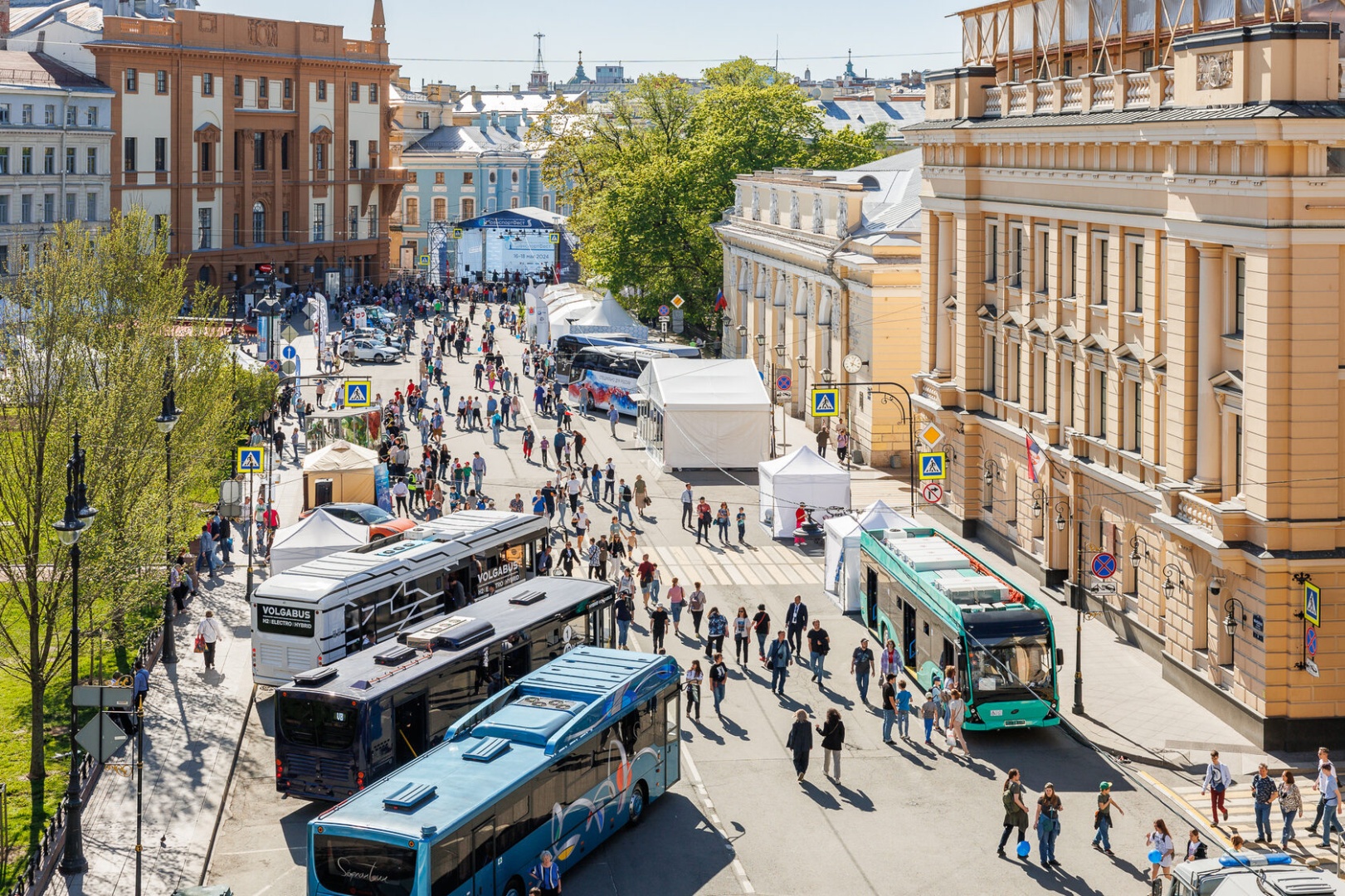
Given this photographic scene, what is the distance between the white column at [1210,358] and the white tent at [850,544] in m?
8.53

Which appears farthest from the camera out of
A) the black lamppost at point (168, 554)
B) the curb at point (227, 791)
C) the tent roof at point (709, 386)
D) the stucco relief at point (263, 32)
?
the stucco relief at point (263, 32)

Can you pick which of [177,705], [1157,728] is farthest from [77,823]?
[1157,728]

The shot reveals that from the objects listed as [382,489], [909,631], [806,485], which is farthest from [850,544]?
[382,489]

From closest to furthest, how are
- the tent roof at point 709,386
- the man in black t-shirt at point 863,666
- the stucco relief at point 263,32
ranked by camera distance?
the man in black t-shirt at point 863,666, the tent roof at point 709,386, the stucco relief at point 263,32

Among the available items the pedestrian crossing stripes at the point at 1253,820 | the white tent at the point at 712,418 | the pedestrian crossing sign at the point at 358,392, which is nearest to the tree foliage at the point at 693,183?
the white tent at the point at 712,418

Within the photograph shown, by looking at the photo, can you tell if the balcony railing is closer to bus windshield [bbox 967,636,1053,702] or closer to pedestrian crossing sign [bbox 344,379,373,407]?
bus windshield [bbox 967,636,1053,702]

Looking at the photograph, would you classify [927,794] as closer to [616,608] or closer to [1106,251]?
[616,608]

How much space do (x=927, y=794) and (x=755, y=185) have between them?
2076 inches

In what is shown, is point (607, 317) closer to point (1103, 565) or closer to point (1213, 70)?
point (1103, 565)

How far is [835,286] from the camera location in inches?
2457

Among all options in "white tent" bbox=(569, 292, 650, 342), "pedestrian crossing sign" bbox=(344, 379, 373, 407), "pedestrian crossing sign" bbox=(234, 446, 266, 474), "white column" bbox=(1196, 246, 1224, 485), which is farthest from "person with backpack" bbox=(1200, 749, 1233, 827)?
"white tent" bbox=(569, 292, 650, 342)

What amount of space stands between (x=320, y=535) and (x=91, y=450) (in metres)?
8.74

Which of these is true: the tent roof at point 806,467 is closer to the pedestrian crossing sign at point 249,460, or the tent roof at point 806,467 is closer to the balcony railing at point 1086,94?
the balcony railing at point 1086,94

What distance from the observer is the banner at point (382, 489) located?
4963cm
